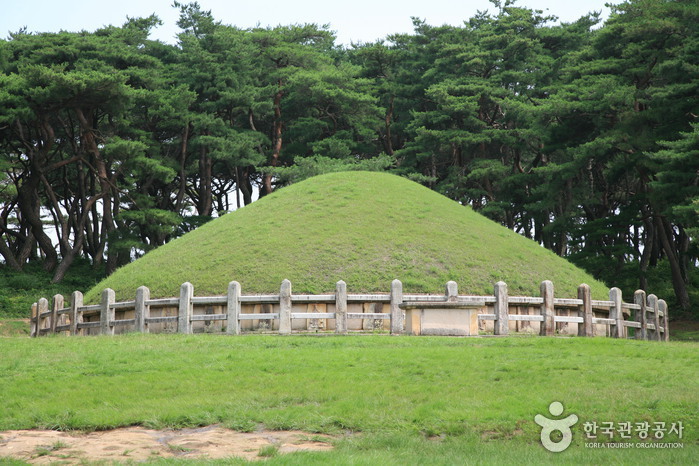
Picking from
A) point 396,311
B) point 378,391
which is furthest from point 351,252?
point 378,391

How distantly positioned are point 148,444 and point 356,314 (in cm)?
985

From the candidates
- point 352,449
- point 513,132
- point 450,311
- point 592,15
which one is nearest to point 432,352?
point 450,311

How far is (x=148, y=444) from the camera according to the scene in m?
9.52

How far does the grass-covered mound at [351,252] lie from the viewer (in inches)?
957

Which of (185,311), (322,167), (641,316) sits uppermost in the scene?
(322,167)

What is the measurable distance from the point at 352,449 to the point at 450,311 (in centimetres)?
983

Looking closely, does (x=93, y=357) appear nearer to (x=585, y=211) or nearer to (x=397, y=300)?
(x=397, y=300)

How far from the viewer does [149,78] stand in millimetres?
45844

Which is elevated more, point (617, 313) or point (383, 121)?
point (383, 121)

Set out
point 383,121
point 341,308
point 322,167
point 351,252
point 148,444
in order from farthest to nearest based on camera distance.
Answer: point 383,121 → point 322,167 → point 351,252 → point 341,308 → point 148,444

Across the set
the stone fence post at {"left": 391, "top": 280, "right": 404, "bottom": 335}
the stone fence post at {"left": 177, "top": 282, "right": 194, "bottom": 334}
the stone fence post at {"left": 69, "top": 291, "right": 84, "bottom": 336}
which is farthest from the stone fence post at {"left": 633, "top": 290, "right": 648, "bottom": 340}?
the stone fence post at {"left": 69, "top": 291, "right": 84, "bottom": 336}

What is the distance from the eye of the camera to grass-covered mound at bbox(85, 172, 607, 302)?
24.3 meters

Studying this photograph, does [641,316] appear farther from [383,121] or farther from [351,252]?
[383,121]

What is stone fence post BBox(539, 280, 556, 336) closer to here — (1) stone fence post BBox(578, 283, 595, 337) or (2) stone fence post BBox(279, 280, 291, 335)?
(1) stone fence post BBox(578, 283, 595, 337)
